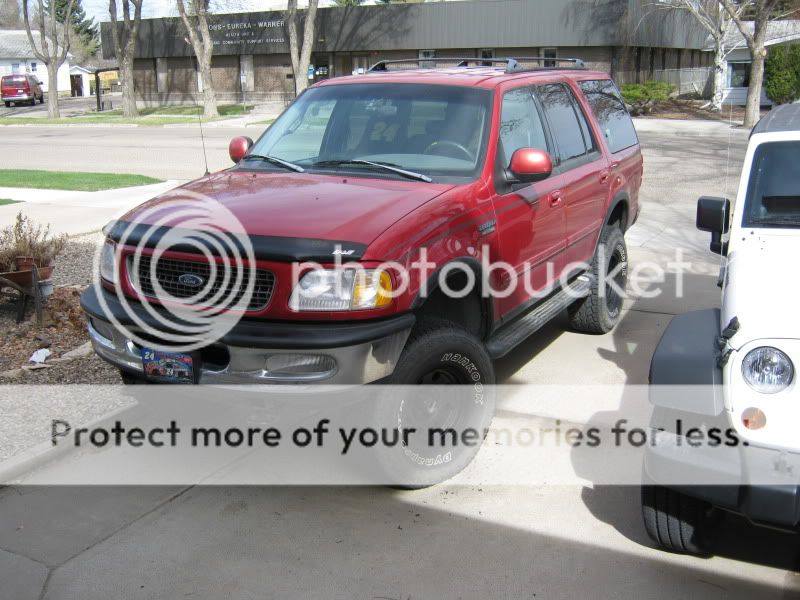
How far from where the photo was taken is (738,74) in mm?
45312

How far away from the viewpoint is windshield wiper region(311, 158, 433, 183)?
4.78 m

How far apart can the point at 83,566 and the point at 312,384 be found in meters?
1.30

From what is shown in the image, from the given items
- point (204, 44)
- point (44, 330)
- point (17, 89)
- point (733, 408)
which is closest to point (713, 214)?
point (733, 408)

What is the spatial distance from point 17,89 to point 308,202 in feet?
193

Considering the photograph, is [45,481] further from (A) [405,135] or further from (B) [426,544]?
(A) [405,135]

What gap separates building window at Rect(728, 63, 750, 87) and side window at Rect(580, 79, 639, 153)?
41.9 m

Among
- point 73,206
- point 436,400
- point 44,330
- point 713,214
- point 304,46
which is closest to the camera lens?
point 436,400

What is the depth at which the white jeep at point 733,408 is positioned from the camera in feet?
10.3

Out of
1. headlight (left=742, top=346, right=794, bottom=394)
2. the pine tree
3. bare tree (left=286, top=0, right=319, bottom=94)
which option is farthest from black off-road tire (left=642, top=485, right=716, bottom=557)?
the pine tree

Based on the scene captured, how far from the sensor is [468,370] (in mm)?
4430

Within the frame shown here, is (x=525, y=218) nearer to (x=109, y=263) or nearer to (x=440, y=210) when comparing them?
(x=440, y=210)

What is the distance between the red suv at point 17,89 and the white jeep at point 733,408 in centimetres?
6029

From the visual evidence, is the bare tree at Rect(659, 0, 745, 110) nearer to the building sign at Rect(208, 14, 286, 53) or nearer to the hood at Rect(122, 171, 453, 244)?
the building sign at Rect(208, 14, 286, 53)

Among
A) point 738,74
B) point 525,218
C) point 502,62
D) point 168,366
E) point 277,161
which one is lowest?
point 168,366
